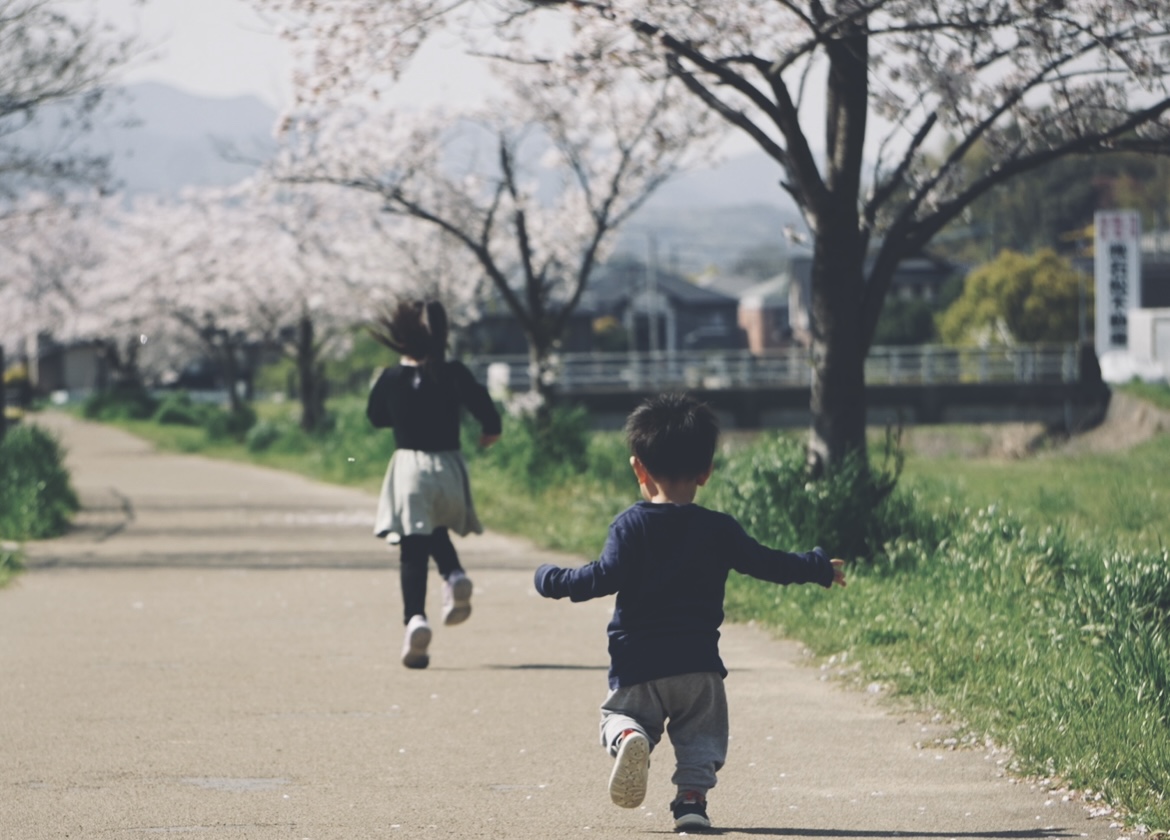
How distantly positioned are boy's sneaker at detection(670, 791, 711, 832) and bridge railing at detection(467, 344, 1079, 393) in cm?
3529

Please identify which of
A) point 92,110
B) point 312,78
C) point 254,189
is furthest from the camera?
point 254,189

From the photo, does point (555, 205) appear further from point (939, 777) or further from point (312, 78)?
point (939, 777)

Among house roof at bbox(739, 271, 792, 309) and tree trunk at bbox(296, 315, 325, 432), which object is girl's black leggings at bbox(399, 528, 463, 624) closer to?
tree trunk at bbox(296, 315, 325, 432)

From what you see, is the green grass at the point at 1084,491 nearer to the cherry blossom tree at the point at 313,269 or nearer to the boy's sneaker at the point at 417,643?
the boy's sneaker at the point at 417,643

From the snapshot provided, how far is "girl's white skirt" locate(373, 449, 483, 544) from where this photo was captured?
7.40 metres

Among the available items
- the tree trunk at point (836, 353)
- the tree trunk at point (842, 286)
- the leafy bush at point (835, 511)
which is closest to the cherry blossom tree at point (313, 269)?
the tree trunk at point (842, 286)

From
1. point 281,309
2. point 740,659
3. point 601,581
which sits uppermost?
point 281,309

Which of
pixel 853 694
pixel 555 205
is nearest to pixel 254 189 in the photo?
pixel 555 205

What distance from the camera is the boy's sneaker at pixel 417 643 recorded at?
7.20 m

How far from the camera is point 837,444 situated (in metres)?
10.3

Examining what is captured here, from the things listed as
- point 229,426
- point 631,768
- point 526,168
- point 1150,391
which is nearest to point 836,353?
point 631,768

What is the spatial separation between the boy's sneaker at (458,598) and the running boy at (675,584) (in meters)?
3.14

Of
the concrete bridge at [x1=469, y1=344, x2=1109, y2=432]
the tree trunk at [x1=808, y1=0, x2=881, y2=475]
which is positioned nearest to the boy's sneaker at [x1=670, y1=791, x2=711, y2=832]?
the tree trunk at [x1=808, y1=0, x2=881, y2=475]

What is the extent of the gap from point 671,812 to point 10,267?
52295 mm
